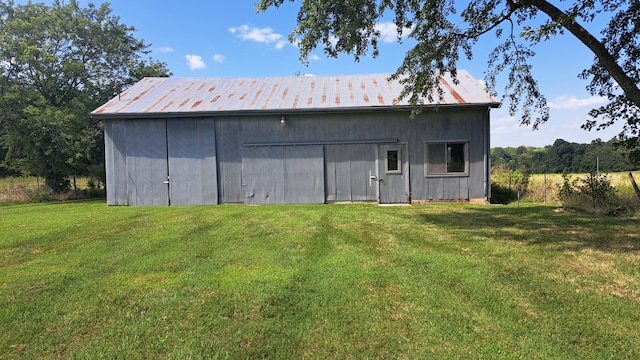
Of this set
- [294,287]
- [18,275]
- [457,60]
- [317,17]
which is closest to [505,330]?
[294,287]

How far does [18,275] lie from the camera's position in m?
4.59

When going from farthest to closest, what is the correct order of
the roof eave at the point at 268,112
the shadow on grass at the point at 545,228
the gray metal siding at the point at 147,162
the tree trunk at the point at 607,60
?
the gray metal siding at the point at 147,162, the roof eave at the point at 268,112, the tree trunk at the point at 607,60, the shadow on grass at the point at 545,228

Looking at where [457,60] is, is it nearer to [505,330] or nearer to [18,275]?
[505,330]

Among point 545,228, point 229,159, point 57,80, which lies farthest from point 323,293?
point 57,80

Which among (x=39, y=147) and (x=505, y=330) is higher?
(x=39, y=147)

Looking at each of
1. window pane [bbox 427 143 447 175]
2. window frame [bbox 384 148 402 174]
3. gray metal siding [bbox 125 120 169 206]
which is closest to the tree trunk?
window pane [bbox 427 143 447 175]

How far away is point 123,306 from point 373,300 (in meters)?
2.66

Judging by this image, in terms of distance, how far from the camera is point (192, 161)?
1235 cm

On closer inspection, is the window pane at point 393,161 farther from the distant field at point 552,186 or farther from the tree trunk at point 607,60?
the tree trunk at point 607,60

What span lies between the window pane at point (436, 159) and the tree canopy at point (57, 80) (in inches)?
581

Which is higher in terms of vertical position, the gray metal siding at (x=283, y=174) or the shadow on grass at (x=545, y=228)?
the gray metal siding at (x=283, y=174)

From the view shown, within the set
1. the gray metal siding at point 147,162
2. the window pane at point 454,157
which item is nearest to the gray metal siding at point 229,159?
the gray metal siding at point 147,162

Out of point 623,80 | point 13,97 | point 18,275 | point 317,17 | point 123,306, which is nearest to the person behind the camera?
point 123,306

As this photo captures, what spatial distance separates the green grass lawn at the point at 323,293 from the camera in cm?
287
